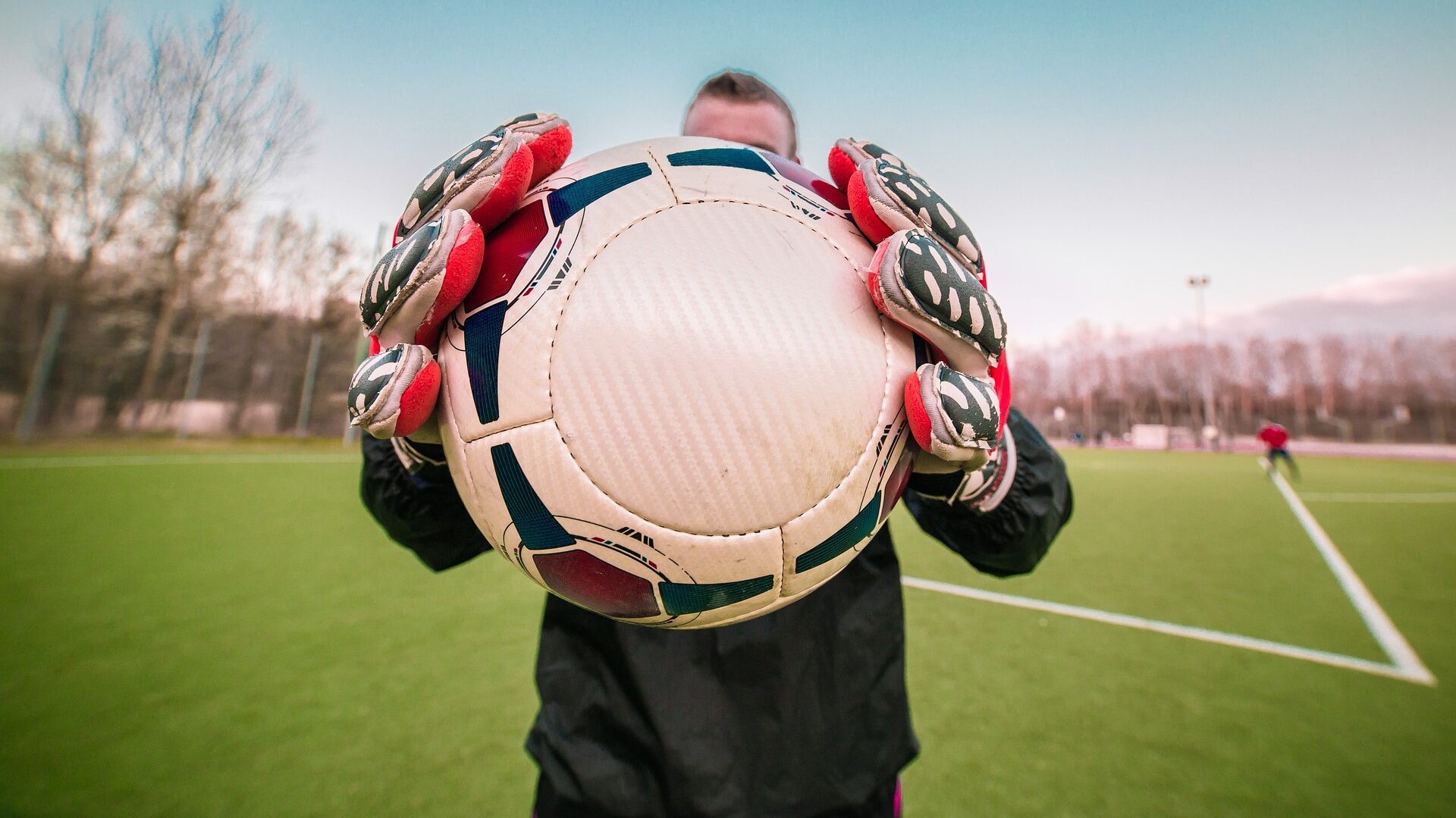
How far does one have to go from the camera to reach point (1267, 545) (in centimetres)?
567

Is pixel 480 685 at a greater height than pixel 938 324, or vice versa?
pixel 938 324

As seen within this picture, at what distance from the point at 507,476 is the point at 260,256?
20322 mm

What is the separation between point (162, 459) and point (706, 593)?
11880 millimetres

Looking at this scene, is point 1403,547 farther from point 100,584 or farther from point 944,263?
point 100,584

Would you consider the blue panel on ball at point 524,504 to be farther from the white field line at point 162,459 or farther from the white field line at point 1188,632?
the white field line at point 162,459

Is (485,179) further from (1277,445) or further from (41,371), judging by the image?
(1277,445)

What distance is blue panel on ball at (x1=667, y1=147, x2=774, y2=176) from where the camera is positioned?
74 centimetres

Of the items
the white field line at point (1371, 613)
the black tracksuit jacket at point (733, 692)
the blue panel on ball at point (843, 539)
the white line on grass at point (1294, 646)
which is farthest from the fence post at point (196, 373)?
the white field line at point (1371, 613)

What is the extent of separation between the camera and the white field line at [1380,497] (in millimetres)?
9531

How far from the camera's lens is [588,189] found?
2.30 feet

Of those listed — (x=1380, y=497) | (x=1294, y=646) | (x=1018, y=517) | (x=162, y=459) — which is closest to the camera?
(x=1018, y=517)

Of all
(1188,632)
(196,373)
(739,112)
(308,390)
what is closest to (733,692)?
(739,112)

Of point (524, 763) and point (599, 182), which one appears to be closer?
point (599, 182)

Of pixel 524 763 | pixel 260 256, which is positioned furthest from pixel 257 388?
pixel 524 763
